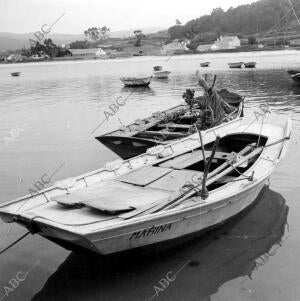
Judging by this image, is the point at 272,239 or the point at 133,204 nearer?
the point at 133,204

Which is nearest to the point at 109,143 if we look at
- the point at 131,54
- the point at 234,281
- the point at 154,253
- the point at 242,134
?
the point at 242,134

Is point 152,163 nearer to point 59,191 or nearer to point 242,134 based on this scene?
point 59,191

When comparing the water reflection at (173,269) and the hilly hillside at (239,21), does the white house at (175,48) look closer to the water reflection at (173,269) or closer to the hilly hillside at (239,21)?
the hilly hillside at (239,21)

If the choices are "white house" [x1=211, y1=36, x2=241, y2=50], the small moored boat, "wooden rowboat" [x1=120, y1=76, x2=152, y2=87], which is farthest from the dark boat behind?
"white house" [x1=211, y1=36, x2=241, y2=50]

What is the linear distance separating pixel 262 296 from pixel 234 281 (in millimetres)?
558

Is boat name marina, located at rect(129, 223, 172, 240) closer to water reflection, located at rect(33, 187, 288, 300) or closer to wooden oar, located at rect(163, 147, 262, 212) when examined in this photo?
wooden oar, located at rect(163, 147, 262, 212)

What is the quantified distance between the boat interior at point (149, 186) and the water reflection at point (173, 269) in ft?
3.07

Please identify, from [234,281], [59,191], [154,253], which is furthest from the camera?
[59,191]

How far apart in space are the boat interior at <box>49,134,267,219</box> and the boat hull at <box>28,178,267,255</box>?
0.28 metres

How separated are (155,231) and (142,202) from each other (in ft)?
1.94

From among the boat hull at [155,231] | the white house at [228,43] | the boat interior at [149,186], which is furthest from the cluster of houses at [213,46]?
the boat hull at [155,231]

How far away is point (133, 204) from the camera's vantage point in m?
7.04

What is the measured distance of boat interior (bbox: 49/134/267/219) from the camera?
22.6 feet

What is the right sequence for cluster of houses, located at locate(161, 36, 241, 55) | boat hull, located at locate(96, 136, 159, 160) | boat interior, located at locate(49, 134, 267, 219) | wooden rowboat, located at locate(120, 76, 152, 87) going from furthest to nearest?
cluster of houses, located at locate(161, 36, 241, 55) < wooden rowboat, located at locate(120, 76, 152, 87) < boat hull, located at locate(96, 136, 159, 160) < boat interior, located at locate(49, 134, 267, 219)
